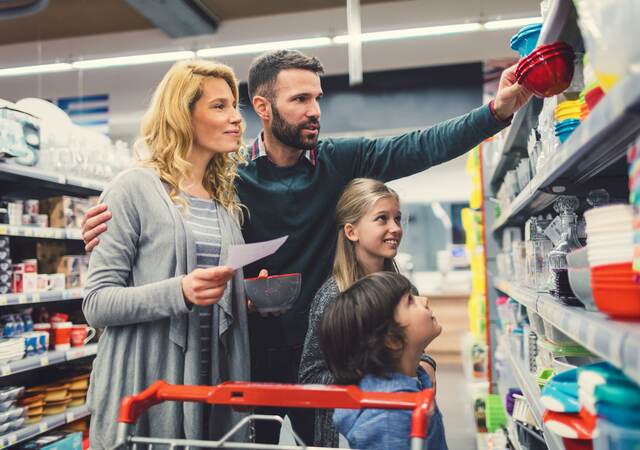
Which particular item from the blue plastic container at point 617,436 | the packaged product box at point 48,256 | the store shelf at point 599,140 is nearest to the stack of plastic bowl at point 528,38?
the store shelf at point 599,140

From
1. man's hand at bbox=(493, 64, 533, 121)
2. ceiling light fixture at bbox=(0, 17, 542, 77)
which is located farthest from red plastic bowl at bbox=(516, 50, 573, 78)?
ceiling light fixture at bbox=(0, 17, 542, 77)

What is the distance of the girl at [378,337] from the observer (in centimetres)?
162

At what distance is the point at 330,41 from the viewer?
22.2 feet

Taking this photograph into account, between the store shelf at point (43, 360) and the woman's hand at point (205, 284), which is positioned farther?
the store shelf at point (43, 360)

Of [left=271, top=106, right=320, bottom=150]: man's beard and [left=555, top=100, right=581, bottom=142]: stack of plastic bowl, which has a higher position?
[left=271, top=106, right=320, bottom=150]: man's beard

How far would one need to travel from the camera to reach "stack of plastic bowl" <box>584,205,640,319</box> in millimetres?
982

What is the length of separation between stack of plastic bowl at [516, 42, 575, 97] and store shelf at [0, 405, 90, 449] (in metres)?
3.20

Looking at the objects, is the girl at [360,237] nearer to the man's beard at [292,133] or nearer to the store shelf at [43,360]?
the man's beard at [292,133]

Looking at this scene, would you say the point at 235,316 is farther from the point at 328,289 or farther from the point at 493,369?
the point at 493,369

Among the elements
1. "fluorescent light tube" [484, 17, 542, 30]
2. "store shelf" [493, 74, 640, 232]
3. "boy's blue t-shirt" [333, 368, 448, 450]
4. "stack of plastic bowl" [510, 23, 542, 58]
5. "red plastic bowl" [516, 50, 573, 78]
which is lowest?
"boy's blue t-shirt" [333, 368, 448, 450]

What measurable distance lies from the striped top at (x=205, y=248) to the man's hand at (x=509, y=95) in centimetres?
100

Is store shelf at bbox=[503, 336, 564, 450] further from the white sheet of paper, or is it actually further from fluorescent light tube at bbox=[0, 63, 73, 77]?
fluorescent light tube at bbox=[0, 63, 73, 77]

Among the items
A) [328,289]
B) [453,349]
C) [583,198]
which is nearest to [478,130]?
[583,198]

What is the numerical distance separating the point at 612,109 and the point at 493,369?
4001mm
